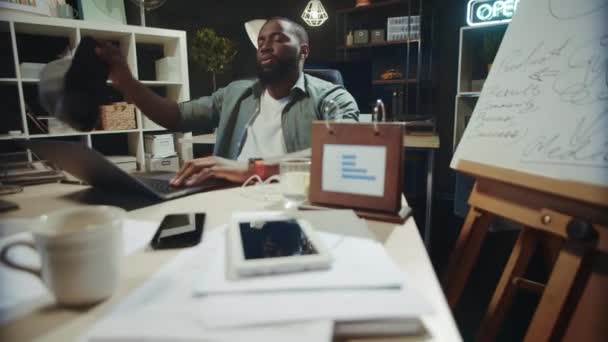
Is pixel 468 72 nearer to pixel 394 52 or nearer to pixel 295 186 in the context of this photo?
pixel 394 52

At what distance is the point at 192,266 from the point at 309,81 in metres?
1.53

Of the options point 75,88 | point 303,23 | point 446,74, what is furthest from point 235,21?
point 75,88

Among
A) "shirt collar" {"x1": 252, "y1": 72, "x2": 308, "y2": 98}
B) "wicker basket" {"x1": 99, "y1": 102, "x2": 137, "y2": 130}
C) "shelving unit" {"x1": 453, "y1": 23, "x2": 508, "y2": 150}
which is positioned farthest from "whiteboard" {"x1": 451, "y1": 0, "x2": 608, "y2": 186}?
"wicker basket" {"x1": 99, "y1": 102, "x2": 137, "y2": 130}

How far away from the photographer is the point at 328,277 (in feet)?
1.37

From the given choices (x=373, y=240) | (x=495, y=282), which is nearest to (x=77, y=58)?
(x=373, y=240)

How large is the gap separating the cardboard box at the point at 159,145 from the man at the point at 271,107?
1419 millimetres

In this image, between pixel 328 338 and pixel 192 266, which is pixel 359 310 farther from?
pixel 192 266

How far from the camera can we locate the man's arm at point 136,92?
1.12 m

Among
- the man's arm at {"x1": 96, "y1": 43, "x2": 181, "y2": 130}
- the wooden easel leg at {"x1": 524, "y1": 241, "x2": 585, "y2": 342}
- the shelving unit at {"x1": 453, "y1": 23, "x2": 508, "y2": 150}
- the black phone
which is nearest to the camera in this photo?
the black phone

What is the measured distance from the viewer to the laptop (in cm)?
78

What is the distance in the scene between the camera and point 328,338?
0.32m

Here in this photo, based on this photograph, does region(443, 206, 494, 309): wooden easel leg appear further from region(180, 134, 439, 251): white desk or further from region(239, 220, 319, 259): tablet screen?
region(180, 134, 439, 251): white desk

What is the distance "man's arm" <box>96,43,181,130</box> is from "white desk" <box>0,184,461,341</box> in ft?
1.45

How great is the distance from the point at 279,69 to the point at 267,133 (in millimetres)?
330
